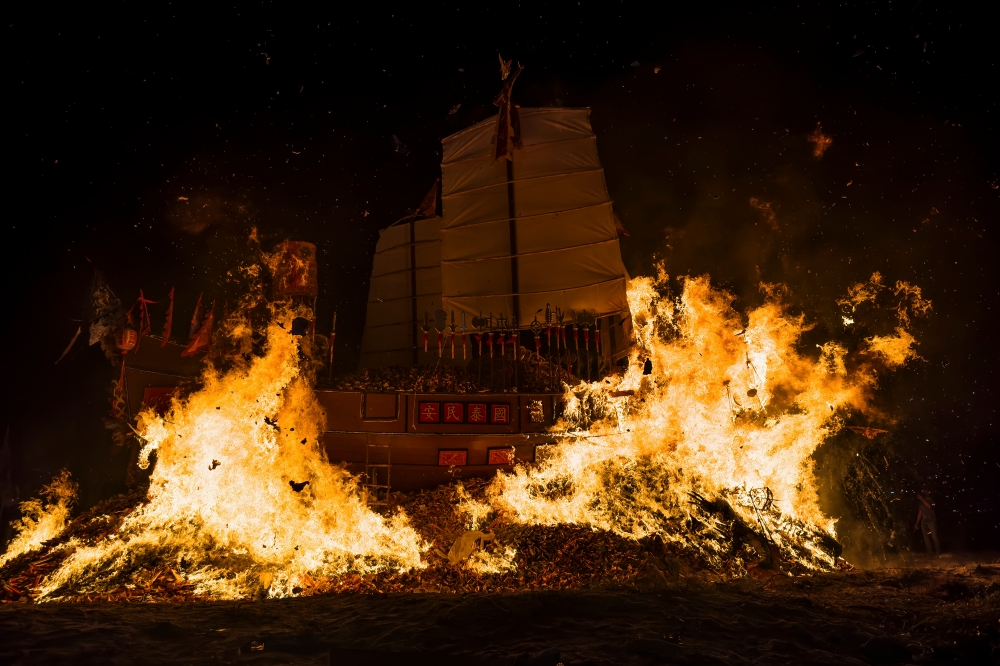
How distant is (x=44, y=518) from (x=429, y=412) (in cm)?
889

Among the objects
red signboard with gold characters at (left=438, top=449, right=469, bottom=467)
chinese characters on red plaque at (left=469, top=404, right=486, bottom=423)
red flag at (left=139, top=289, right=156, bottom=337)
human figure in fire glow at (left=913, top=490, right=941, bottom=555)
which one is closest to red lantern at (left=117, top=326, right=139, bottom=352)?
red flag at (left=139, top=289, right=156, bottom=337)

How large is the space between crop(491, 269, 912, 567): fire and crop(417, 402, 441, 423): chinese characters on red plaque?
209 cm

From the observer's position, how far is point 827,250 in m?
16.5

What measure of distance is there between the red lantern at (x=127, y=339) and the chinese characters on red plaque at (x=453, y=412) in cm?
712

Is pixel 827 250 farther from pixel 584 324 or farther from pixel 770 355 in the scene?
pixel 584 324

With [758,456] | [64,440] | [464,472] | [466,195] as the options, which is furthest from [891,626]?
[64,440]

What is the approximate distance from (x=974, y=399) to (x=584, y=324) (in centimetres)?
1220

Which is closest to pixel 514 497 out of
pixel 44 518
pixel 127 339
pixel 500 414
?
pixel 500 414

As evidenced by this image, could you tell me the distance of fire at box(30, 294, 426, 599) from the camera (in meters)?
9.27

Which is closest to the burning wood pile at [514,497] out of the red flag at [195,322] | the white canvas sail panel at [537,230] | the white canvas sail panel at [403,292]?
the red flag at [195,322]

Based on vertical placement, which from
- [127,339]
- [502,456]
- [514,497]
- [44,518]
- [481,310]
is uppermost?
[481,310]

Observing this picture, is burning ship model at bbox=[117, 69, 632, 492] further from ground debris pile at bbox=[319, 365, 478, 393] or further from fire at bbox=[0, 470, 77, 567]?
fire at bbox=[0, 470, 77, 567]

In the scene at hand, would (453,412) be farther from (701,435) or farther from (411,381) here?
(701,435)

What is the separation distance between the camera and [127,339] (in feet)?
37.2
